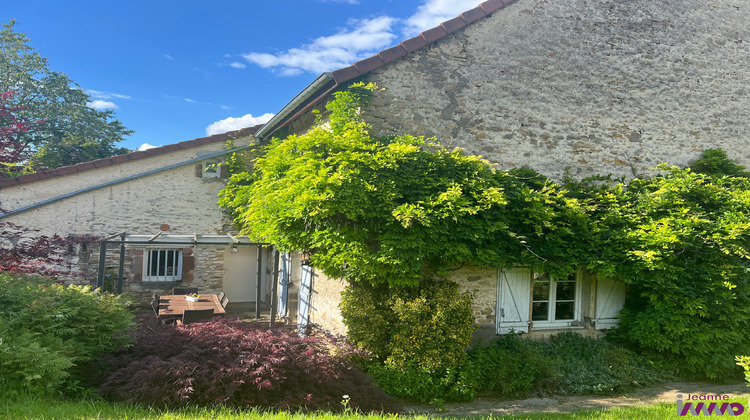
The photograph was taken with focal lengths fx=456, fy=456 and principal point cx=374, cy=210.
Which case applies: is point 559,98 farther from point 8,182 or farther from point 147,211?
point 8,182

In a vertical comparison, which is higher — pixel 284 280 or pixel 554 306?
pixel 554 306

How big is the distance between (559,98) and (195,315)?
315 inches

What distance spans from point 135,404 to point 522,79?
8.05m

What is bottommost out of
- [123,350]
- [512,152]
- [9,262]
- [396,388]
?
[396,388]

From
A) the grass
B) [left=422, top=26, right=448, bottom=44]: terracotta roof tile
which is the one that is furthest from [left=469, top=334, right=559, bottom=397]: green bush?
[left=422, top=26, right=448, bottom=44]: terracotta roof tile

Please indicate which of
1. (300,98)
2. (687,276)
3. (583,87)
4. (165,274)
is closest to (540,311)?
(687,276)

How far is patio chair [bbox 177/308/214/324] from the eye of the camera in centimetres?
788

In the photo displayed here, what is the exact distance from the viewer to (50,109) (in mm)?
21484

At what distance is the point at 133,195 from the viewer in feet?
39.8

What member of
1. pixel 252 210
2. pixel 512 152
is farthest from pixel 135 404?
pixel 512 152

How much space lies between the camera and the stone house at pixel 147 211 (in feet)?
37.7

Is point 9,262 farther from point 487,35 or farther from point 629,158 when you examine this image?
point 629,158

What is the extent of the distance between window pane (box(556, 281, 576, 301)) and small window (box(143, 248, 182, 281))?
10061 mm

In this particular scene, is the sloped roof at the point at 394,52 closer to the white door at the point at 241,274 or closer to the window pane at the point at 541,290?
the window pane at the point at 541,290
